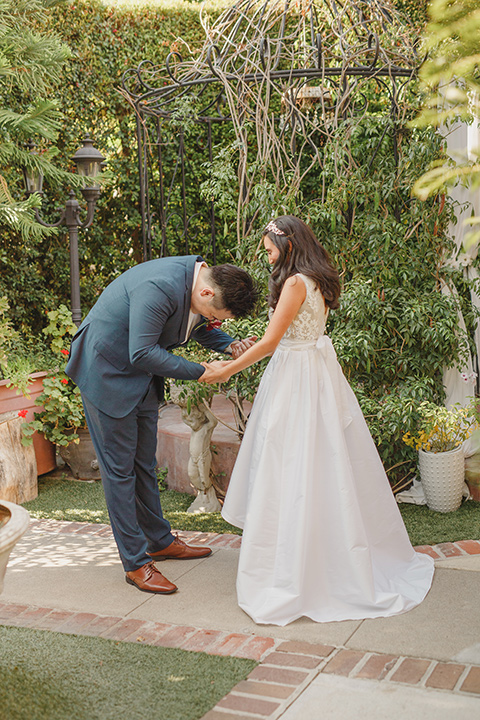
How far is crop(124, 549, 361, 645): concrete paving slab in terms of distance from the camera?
2.93 metres

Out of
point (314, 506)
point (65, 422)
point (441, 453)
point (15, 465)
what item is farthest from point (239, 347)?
point (65, 422)

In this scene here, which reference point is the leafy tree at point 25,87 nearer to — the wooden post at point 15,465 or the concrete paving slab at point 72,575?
the wooden post at point 15,465

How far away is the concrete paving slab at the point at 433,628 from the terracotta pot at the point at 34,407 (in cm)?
318

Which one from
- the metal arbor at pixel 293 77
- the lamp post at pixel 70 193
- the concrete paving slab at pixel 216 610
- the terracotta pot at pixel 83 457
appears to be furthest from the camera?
the lamp post at pixel 70 193

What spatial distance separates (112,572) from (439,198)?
3.06 meters

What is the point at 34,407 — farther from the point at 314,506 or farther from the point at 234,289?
the point at 314,506

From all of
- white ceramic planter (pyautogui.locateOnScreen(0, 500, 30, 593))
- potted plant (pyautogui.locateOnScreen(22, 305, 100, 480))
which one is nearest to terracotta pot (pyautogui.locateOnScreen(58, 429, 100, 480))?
potted plant (pyautogui.locateOnScreen(22, 305, 100, 480))

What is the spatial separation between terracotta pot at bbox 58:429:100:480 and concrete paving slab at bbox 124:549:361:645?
6.22 feet

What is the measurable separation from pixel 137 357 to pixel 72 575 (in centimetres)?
129

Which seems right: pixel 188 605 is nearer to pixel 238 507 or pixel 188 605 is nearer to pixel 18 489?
pixel 238 507

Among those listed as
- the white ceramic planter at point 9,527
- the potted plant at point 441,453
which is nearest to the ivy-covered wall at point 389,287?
the potted plant at point 441,453

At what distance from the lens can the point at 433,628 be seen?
114 inches

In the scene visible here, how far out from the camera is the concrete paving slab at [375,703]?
2.31 m

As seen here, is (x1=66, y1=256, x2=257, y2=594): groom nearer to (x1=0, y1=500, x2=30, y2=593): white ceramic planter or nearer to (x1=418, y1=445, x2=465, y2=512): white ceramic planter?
(x1=0, y1=500, x2=30, y2=593): white ceramic planter
